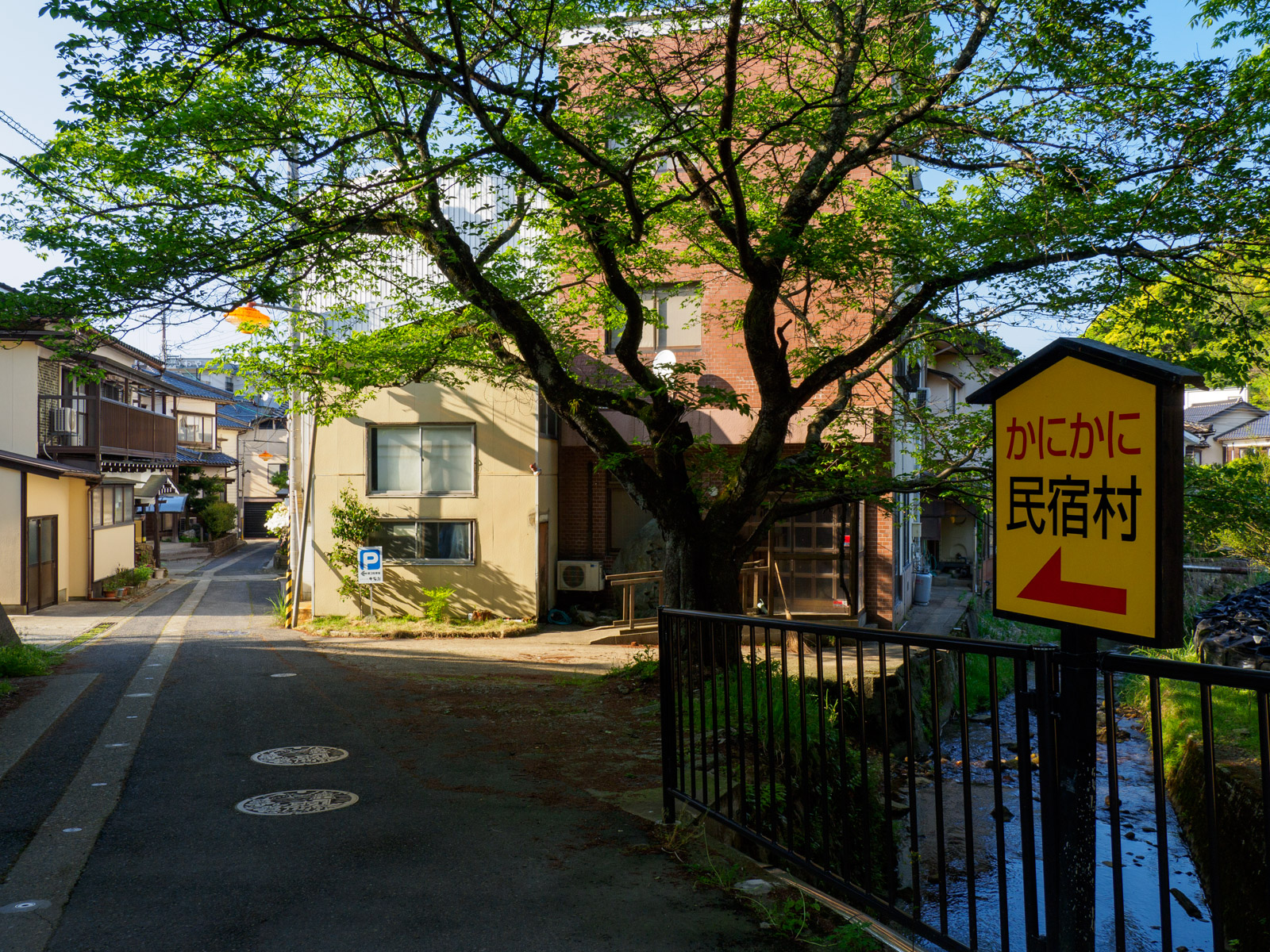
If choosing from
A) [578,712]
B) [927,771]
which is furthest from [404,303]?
[927,771]

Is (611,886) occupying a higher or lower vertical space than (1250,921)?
higher

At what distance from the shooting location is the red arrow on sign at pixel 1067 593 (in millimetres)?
2438

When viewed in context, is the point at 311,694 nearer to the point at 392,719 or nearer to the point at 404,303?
the point at 392,719

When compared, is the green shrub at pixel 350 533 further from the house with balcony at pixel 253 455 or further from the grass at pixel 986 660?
the house with balcony at pixel 253 455

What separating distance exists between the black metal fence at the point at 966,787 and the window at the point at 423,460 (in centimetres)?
789

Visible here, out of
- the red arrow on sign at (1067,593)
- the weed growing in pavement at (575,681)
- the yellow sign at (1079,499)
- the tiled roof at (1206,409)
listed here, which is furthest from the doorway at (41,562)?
the tiled roof at (1206,409)

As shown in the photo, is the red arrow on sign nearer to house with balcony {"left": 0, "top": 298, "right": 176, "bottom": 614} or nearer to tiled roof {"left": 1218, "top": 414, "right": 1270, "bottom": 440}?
house with balcony {"left": 0, "top": 298, "right": 176, "bottom": 614}

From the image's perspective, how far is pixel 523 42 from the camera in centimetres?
772

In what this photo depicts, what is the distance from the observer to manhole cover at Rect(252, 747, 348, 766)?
7.03m

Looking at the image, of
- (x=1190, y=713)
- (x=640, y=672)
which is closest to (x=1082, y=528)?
(x=640, y=672)

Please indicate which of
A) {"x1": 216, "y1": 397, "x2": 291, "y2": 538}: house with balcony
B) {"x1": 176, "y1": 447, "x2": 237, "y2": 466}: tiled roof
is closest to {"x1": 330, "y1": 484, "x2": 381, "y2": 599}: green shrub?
{"x1": 176, "y1": 447, "x2": 237, "y2": 466}: tiled roof

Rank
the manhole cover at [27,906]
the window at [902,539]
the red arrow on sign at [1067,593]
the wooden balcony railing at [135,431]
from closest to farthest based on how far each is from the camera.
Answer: the red arrow on sign at [1067,593] < the manhole cover at [27,906] < the window at [902,539] < the wooden balcony railing at [135,431]

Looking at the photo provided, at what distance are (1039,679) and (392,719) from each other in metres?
7.43

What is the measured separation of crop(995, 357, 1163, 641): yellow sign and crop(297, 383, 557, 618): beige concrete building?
1569cm
